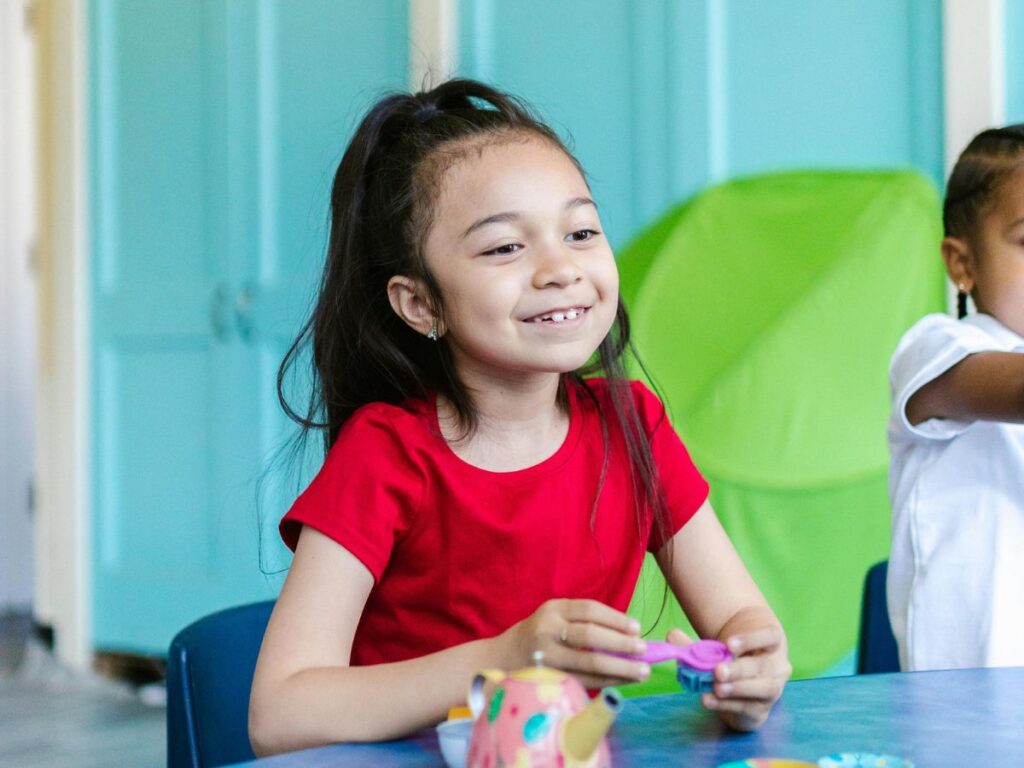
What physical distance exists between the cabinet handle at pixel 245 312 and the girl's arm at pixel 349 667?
2.32m

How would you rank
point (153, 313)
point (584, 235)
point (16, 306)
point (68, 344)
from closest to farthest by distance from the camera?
point (584, 235), point (153, 313), point (68, 344), point (16, 306)

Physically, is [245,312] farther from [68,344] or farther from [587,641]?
[587,641]

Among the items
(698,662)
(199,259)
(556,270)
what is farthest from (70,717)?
(698,662)

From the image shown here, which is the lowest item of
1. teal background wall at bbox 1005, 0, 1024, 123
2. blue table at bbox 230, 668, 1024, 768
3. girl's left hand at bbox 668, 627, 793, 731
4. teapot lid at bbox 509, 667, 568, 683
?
blue table at bbox 230, 668, 1024, 768

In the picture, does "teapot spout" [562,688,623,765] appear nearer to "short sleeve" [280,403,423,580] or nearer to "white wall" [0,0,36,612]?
"short sleeve" [280,403,423,580]

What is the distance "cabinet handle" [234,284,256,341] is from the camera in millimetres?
3166

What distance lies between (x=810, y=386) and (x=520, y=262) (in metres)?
1.11

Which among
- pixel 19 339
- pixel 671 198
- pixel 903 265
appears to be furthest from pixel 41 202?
pixel 903 265

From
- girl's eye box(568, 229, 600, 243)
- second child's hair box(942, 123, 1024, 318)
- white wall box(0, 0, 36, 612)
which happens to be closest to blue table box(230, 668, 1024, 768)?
girl's eye box(568, 229, 600, 243)

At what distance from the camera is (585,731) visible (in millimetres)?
562

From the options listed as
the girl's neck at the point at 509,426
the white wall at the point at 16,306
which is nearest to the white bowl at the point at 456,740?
the girl's neck at the point at 509,426

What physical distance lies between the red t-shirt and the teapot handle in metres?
0.34

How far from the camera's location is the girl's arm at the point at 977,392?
1214mm

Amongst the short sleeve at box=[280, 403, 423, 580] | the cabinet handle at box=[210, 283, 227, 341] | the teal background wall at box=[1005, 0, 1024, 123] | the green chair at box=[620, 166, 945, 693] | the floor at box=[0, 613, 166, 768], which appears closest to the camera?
the short sleeve at box=[280, 403, 423, 580]
